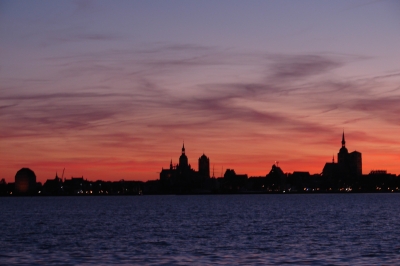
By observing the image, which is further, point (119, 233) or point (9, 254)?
point (119, 233)

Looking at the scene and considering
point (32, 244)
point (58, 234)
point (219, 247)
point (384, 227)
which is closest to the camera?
point (219, 247)

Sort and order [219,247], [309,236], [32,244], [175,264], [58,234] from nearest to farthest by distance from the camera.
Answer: [175,264]
[219,247]
[32,244]
[309,236]
[58,234]

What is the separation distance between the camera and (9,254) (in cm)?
5341

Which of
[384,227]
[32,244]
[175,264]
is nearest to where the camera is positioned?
[175,264]

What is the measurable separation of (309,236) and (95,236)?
2197 cm

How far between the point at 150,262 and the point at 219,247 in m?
11.4

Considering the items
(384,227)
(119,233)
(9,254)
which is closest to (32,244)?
(9,254)

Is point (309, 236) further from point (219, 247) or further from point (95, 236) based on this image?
point (95, 236)

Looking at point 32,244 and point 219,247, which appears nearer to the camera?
point 219,247

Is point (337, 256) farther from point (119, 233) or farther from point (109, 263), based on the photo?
point (119, 233)

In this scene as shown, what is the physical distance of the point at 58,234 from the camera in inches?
2948

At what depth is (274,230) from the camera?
7919cm

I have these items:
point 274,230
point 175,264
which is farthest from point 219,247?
point 274,230

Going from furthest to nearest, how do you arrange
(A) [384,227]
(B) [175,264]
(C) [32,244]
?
(A) [384,227] → (C) [32,244] → (B) [175,264]
